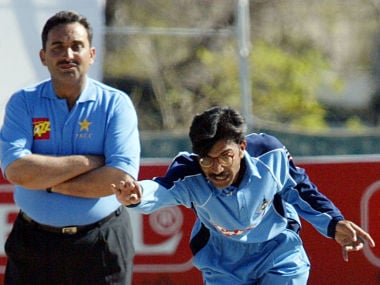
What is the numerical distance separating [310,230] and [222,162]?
309cm

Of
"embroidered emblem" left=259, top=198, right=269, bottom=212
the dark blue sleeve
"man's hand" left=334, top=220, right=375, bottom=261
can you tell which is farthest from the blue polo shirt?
"man's hand" left=334, top=220, right=375, bottom=261

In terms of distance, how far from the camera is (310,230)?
25.4 ft

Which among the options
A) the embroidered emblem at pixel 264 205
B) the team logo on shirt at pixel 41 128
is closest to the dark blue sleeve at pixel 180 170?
the embroidered emblem at pixel 264 205

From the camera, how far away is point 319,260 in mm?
7801

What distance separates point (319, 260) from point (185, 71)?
1.86 m

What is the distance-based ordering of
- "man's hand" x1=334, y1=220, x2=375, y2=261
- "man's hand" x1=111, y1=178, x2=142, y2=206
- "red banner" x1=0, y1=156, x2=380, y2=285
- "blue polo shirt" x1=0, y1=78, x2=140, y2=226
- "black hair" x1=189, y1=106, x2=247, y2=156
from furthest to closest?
1. "red banner" x1=0, y1=156, x2=380, y2=285
2. "blue polo shirt" x1=0, y1=78, x2=140, y2=226
3. "man's hand" x1=334, y1=220, x2=375, y2=261
4. "black hair" x1=189, y1=106, x2=247, y2=156
5. "man's hand" x1=111, y1=178, x2=142, y2=206

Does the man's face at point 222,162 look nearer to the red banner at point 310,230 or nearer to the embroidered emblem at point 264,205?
the embroidered emblem at point 264,205

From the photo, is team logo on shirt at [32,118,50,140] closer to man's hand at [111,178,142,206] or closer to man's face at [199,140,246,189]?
man's hand at [111,178,142,206]

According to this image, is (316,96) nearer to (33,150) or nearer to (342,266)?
(342,266)

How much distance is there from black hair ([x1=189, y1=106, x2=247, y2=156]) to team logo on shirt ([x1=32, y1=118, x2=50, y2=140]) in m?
0.79

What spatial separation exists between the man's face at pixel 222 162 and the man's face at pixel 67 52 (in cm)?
89

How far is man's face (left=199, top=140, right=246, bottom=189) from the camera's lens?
4746 mm

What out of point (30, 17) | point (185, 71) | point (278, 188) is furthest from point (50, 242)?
point (185, 71)

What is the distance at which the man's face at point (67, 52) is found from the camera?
207 inches
